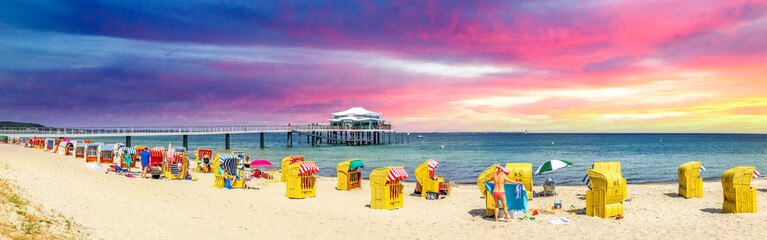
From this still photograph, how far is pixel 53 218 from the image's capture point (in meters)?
8.41

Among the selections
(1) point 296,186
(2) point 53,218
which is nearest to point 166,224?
(2) point 53,218

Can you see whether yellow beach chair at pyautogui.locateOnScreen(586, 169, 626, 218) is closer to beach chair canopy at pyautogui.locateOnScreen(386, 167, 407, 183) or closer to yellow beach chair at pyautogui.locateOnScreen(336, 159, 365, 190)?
beach chair canopy at pyautogui.locateOnScreen(386, 167, 407, 183)

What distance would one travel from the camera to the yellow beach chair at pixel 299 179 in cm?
1515

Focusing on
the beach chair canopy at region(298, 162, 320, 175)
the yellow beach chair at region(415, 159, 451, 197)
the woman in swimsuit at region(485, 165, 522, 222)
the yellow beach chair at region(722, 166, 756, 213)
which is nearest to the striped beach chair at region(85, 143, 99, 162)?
the beach chair canopy at region(298, 162, 320, 175)

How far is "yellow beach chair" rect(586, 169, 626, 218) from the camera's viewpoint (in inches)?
461

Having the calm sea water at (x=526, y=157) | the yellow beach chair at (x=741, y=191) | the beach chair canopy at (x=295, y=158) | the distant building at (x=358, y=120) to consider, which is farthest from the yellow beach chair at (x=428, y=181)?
the distant building at (x=358, y=120)

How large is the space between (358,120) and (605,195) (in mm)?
66140

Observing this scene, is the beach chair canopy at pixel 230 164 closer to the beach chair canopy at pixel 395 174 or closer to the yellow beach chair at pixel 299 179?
the yellow beach chair at pixel 299 179

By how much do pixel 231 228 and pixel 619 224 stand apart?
9.28 m

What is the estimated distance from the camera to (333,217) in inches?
479

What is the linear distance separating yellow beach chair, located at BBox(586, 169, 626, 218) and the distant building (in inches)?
2563

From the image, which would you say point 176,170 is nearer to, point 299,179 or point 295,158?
point 295,158

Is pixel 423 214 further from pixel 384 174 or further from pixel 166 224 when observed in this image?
pixel 166 224

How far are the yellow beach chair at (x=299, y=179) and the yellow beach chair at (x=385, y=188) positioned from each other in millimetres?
2777
